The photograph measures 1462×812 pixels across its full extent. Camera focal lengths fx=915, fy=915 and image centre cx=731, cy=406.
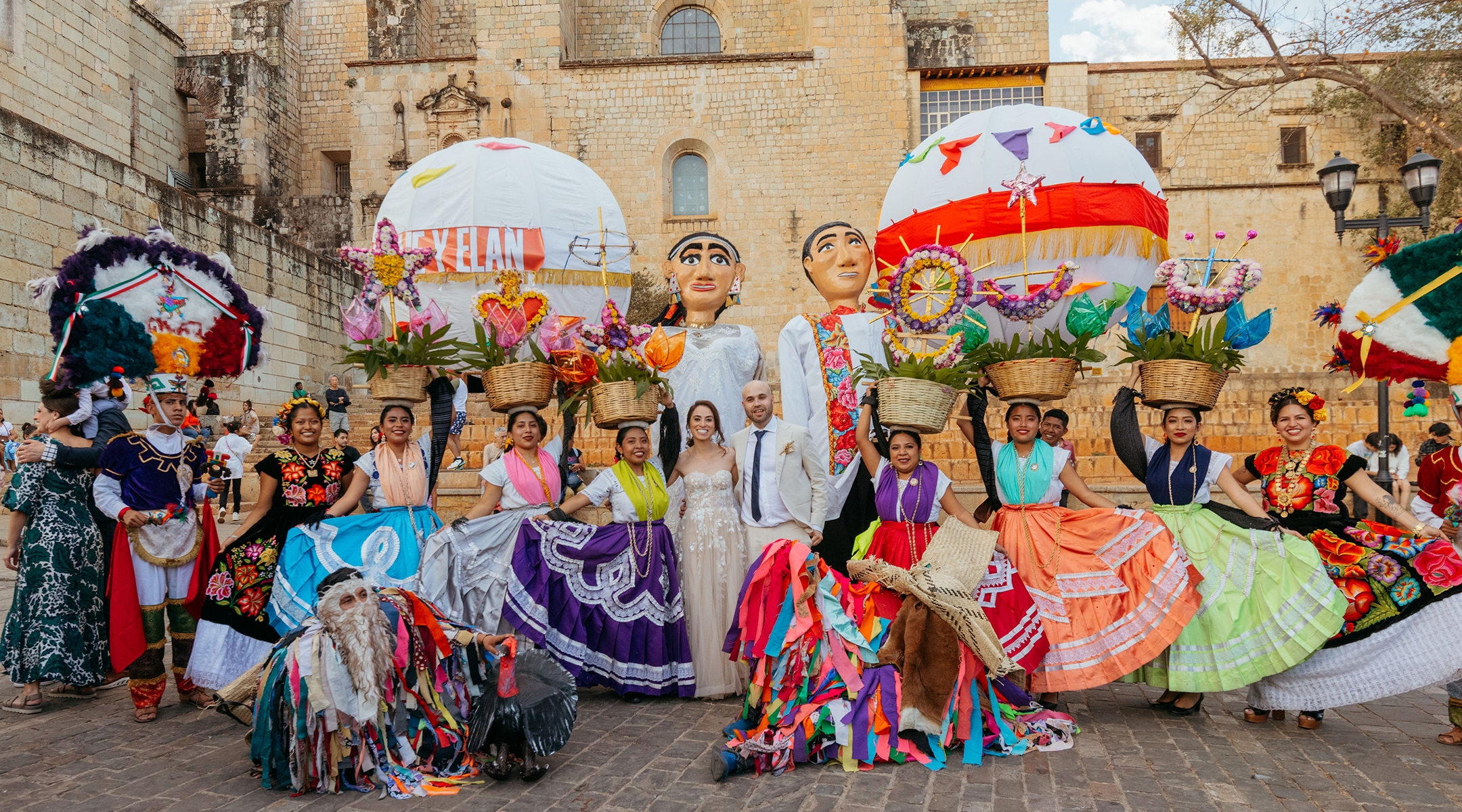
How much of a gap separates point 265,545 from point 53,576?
3.87 feet

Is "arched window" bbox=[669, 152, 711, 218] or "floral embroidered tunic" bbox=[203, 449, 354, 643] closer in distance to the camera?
"floral embroidered tunic" bbox=[203, 449, 354, 643]

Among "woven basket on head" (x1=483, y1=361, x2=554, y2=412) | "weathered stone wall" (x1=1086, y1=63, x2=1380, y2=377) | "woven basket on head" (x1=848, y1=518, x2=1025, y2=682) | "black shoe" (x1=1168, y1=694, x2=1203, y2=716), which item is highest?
"weathered stone wall" (x1=1086, y1=63, x2=1380, y2=377)

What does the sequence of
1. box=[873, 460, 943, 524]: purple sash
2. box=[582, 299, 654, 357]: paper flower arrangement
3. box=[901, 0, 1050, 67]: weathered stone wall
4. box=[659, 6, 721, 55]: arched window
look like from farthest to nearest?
box=[659, 6, 721, 55]: arched window → box=[901, 0, 1050, 67]: weathered stone wall → box=[582, 299, 654, 357]: paper flower arrangement → box=[873, 460, 943, 524]: purple sash

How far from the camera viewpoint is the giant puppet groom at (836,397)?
5.70m

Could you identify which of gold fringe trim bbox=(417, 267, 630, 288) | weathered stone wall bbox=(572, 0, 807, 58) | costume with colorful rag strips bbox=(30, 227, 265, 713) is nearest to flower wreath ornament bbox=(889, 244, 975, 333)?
gold fringe trim bbox=(417, 267, 630, 288)

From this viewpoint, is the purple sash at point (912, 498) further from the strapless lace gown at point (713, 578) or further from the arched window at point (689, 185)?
the arched window at point (689, 185)

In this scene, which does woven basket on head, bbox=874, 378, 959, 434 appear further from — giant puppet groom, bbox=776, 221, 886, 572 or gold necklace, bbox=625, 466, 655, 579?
gold necklace, bbox=625, 466, 655, 579

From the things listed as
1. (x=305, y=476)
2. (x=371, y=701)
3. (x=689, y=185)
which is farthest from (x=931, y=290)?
(x=689, y=185)

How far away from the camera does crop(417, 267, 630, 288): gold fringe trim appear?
20.2ft

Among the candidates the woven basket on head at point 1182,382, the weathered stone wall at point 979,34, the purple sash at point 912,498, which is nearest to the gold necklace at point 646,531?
the purple sash at point 912,498

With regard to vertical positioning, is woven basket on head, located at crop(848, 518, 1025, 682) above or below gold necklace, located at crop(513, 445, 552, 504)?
below

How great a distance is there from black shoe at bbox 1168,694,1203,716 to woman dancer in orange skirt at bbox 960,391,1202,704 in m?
0.63

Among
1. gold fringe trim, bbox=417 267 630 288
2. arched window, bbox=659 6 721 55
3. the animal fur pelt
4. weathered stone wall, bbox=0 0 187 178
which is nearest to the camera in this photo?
the animal fur pelt

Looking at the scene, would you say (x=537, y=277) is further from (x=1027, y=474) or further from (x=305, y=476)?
(x=1027, y=474)
